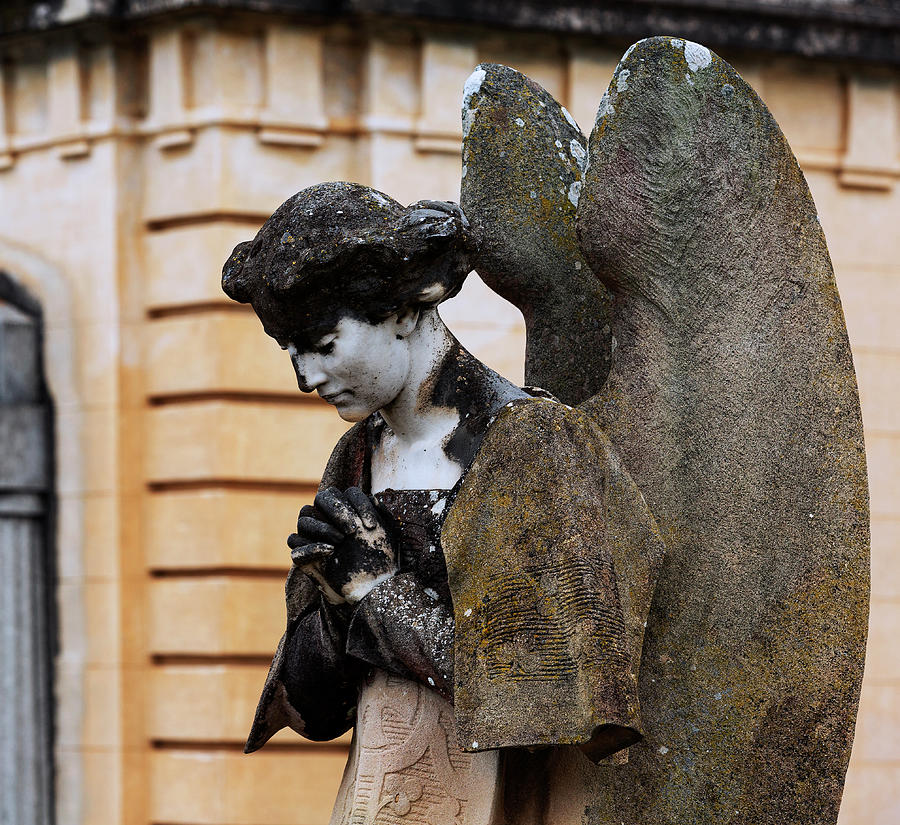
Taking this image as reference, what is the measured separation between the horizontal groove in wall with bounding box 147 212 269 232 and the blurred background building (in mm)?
12

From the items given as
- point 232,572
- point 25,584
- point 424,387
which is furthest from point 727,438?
Answer: point 25,584

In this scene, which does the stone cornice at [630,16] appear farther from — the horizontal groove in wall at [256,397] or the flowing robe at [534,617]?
the flowing robe at [534,617]

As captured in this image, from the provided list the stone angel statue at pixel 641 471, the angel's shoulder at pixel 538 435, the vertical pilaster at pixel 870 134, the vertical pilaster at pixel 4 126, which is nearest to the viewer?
the angel's shoulder at pixel 538 435

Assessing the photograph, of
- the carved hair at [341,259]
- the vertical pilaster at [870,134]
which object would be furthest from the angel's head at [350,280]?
the vertical pilaster at [870,134]

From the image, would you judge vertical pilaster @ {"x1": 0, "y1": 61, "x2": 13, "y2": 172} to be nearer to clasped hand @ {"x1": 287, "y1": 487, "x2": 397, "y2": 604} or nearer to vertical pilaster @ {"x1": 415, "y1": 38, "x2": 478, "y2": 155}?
vertical pilaster @ {"x1": 415, "y1": 38, "x2": 478, "y2": 155}

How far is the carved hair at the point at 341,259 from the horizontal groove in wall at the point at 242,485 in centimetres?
557

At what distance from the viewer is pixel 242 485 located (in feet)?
30.5

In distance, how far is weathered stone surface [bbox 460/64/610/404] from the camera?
13.8 ft

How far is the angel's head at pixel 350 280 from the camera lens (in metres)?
3.66

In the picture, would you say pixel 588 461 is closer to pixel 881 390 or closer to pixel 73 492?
pixel 73 492

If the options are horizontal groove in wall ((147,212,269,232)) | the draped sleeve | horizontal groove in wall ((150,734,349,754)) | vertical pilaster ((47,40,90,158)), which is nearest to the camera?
the draped sleeve

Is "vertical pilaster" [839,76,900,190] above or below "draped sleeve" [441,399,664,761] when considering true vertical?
above

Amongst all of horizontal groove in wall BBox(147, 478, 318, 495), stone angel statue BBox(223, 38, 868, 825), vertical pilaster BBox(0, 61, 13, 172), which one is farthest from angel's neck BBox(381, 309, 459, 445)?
vertical pilaster BBox(0, 61, 13, 172)

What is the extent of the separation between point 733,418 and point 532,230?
0.61 metres
